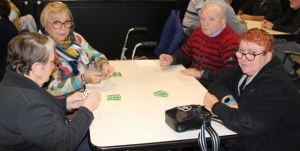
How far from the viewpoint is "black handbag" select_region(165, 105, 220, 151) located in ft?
5.29

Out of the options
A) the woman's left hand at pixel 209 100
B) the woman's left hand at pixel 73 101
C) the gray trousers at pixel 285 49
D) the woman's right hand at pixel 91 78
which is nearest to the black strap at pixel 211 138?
the woman's left hand at pixel 209 100

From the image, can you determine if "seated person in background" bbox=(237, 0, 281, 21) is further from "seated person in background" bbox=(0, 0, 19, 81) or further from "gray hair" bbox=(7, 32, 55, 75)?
"gray hair" bbox=(7, 32, 55, 75)

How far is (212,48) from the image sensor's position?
103 inches

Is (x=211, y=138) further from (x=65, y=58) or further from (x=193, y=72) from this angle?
(x=65, y=58)

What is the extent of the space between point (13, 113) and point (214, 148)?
991 mm

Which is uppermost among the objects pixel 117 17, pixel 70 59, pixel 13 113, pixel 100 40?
pixel 13 113

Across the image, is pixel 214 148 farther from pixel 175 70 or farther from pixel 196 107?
pixel 175 70

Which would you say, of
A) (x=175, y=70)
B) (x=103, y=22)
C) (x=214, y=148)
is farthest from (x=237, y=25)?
(x=103, y=22)

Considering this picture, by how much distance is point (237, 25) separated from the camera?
10.5 ft

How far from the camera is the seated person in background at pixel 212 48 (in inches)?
97.2

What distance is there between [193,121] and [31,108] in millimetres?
821

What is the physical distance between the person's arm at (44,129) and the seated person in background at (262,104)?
0.85 metres

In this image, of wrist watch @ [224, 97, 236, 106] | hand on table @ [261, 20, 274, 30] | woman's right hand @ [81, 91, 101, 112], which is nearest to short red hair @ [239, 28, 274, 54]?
wrist watch @ [224, 97, 236, 106]

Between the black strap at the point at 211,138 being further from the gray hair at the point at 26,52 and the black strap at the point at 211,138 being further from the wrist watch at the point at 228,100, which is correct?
the gray hair at the point at 26,52
